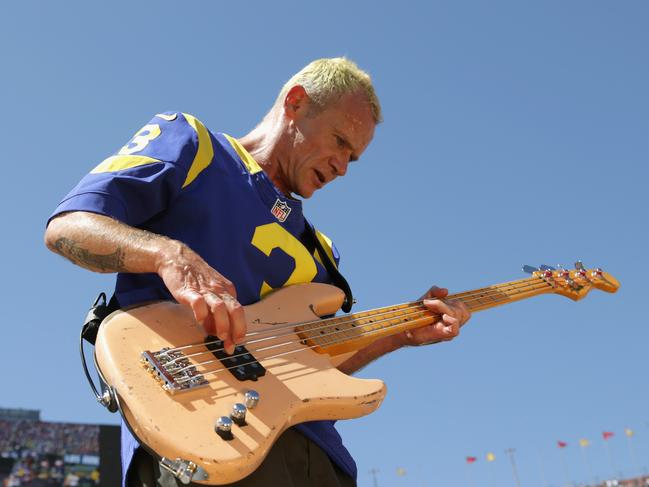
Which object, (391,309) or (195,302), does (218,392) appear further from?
(391,309)

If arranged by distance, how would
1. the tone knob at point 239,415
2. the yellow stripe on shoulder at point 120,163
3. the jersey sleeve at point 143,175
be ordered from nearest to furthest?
the tone knob at point 239,415 < the jersey sleeve at point 143,175 < the yellow stripe on shoulder at point 120,163

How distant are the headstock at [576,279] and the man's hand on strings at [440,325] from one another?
1.31 meters

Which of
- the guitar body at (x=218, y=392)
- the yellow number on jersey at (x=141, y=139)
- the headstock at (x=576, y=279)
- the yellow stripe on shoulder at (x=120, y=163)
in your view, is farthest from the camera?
the headstock at (x=576, y=279)

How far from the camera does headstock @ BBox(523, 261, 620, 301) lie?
4.43 metres

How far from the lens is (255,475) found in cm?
191

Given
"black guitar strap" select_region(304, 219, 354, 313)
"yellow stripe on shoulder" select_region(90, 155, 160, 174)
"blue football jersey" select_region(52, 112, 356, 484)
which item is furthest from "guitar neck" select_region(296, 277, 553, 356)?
"yellow stripe on shoulder" select_region(90, 155, 160, 174)

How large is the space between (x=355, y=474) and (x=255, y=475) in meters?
0.58

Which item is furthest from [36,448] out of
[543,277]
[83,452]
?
[543,277]

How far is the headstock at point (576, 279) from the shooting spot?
4432 mm

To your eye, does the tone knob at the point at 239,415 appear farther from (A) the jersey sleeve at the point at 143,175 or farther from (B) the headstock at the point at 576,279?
(B) the headstock at the point at 576,279

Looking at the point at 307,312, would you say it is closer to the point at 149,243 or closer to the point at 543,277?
the point at 149,243

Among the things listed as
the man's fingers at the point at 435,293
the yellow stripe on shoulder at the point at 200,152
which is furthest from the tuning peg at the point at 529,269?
the yellow stripe on shoulder at the point at 200,152

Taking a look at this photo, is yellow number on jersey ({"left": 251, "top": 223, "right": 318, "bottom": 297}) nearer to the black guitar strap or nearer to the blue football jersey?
the blue football jersey

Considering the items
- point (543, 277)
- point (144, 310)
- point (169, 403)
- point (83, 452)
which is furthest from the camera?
point (83, 452)
